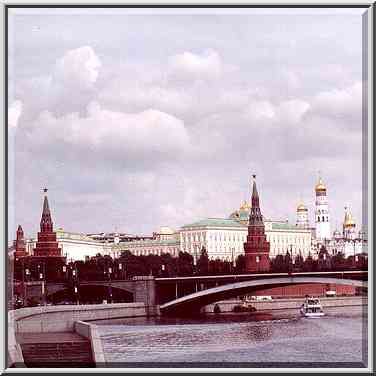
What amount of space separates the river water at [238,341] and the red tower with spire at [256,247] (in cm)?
78

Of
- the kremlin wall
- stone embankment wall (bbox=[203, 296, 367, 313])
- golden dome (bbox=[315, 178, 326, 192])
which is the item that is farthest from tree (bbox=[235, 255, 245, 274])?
golden dome (bbox=[315, 178, 326, 192])

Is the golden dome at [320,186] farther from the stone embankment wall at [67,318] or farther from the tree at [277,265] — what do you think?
the tree at [277,265]

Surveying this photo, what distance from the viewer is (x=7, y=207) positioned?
27.8ft

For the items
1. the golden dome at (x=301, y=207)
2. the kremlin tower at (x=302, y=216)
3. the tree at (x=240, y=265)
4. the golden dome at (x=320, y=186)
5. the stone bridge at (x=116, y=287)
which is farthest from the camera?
the tree at (x=240, y=265)

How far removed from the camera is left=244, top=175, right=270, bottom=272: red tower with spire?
12.4 metres

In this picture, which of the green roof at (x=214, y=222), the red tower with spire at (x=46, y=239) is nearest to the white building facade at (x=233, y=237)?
the green roof at (x=214, y=222)

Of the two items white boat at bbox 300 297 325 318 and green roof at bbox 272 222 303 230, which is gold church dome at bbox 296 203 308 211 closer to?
green roof at bbox 272 222 303 230

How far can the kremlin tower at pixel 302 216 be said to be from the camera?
35.1 ft

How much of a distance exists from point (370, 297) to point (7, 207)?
2.69 m

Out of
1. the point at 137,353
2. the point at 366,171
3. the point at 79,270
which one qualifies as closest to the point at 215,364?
the point at 137,353

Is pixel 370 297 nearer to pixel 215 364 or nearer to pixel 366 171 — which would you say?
pixel 366 171

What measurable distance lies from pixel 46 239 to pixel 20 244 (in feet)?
2.34

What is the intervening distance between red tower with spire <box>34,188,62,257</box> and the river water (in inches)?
37.0

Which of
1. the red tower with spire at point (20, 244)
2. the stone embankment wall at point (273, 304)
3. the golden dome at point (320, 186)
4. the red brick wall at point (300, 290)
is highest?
the golden dome at point (320, 186)
